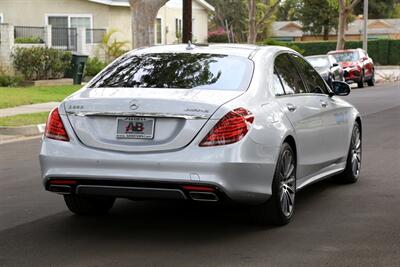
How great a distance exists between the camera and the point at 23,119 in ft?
52.5

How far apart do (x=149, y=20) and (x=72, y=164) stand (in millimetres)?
16402

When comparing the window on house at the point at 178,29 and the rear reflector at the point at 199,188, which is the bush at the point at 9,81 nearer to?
the window on house at the point at 178,29

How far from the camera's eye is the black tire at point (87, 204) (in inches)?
275

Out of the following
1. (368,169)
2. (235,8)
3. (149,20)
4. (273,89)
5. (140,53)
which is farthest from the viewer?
(235,8)

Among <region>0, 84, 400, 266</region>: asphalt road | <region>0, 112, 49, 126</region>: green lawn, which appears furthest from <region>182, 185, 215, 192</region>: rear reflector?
<region>0, 112, 49, 126</region>: green lawn

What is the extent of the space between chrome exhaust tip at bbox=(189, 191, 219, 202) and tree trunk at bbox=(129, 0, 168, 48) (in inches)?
651

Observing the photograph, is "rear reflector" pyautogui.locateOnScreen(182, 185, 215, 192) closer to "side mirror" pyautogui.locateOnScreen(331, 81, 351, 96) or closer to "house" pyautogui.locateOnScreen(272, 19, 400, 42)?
"side mirror" pyautogui.locateOnScreen(331, 81, 351, 96)

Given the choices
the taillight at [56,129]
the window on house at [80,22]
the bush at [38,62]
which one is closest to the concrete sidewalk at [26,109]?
the bush at [38,62]

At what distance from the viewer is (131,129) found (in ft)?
19.8

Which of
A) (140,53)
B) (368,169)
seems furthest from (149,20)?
(140,53)

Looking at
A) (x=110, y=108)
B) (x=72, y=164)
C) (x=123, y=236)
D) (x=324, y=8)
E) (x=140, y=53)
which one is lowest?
(x=123, y=236)

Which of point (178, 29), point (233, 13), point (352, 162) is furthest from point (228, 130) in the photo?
point (233, 13)

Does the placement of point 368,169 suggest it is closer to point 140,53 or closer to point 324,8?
point 140,53

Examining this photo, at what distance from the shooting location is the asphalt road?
18.5 ft
